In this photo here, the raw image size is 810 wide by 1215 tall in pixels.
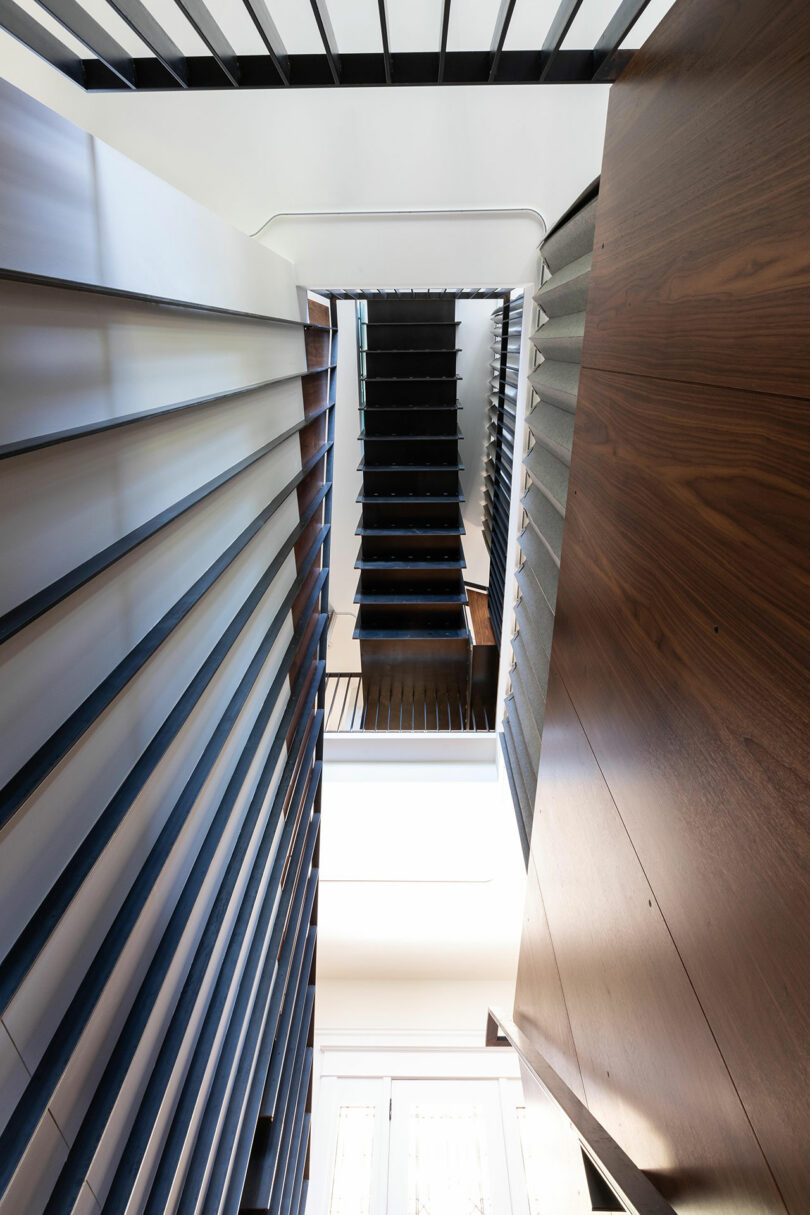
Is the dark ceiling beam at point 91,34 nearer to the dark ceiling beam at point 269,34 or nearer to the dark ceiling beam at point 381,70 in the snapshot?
the dark ceiling beam at point 381,70

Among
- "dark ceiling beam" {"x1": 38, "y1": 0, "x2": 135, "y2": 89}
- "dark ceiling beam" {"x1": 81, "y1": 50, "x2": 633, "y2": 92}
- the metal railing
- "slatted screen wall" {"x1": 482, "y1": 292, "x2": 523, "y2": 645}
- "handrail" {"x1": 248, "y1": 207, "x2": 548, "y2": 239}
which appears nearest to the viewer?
"dark ceiling beam" {"x1": 38, "y1": 0, "x2": 135, "y2": 89}

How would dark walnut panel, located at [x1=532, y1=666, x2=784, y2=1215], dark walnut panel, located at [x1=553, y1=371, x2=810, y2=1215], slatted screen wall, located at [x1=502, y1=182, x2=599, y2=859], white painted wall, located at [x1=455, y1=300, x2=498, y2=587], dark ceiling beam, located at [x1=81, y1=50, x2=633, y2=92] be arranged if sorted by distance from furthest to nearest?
white painted wall, located at [x1=455, y1=300, x2=498, y2=587], slatted screen wall, located at [x1=502, y1=182, x2=599, y2=859], dark ceiling beam, located at [x1=81, y1=50, x2=633, y2=92], dark walnut panel, located at [x1=532, y1=666, x2=784, y2=1215], dark walnut panel, located at [x1=553, y1=371, x2=810, y2=1215]

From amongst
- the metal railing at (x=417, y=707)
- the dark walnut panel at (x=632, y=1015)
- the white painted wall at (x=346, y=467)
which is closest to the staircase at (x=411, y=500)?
the metal railing at (x=417, y=707)

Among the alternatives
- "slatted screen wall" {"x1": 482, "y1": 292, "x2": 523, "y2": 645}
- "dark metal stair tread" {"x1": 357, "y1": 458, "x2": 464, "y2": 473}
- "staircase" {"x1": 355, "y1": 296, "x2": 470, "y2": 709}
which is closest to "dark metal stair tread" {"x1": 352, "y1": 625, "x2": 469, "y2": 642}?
"staircase" {"x1": 355, "y1": 296, "x2": 470, "y2": 709}

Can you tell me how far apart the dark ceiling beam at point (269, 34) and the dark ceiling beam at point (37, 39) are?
0.40 metres

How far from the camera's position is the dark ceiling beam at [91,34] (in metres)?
1.17

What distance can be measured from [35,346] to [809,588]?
83 cm

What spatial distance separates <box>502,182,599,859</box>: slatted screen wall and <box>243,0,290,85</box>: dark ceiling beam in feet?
2.52

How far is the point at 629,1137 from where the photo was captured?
106 centimetres

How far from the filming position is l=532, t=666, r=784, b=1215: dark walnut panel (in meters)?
0.74

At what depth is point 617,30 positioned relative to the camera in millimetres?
1333

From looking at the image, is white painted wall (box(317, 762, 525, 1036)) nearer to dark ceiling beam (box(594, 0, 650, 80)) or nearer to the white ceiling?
the white ceiling

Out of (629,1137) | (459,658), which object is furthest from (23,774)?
(459,658)

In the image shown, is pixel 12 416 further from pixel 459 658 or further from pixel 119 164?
pixel 459 658
